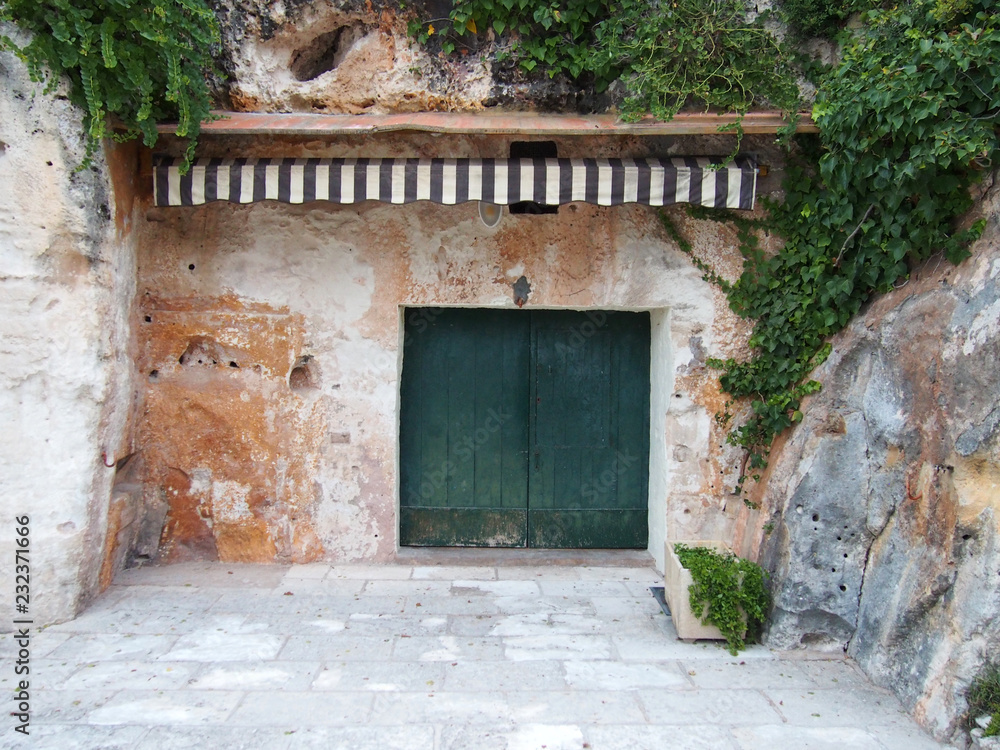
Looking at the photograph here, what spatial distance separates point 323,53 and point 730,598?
4949 mm

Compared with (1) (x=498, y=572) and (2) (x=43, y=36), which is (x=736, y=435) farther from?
(2) (x=43, y=36)

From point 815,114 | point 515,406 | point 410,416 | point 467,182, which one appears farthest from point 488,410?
point 815,114

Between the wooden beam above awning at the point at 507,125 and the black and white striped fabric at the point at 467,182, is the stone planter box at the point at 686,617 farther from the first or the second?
the wooden beam above awning at the point at 507,125

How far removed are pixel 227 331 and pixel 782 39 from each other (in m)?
4.63

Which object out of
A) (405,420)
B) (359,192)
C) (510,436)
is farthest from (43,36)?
(510,436)

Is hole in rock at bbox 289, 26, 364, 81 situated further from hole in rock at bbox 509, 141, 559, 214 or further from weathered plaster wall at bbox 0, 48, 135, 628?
weathered plaster wall at bbox 0, 48, 135, 628

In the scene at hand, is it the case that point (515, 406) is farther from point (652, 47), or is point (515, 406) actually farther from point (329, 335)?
point (652, 47)

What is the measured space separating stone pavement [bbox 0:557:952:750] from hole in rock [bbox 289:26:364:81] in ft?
12.9

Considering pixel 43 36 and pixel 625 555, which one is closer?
pixel 43 36

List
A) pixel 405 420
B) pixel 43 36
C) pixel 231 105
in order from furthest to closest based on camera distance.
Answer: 1. pixel 405 420
2. pixel 231 105
3. pixel 43 36

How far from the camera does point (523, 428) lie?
589 cm

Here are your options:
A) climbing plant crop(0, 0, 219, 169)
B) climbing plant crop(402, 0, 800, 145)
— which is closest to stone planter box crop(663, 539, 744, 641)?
climbing plant crop(402, 0, 800, 145)

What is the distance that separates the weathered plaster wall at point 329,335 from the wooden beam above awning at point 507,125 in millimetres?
653

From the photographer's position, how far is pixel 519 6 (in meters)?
4.77
